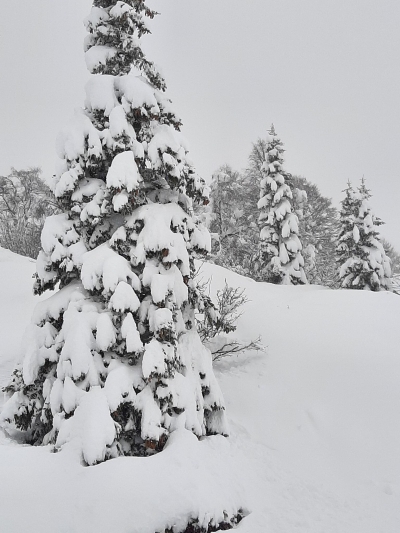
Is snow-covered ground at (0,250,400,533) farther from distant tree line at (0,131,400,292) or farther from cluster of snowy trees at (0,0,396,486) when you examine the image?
distant tree line at (0,131,400,292)

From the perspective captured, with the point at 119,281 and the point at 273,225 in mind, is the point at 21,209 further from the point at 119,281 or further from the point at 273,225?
the point at 119,281

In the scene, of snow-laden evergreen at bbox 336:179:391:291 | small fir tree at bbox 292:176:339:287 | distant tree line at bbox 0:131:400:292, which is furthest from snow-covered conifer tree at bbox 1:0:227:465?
small fir tree at bbox 292:176:339:287

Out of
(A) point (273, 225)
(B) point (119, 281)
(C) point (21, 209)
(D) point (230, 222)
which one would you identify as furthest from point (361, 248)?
(C) point (21, 209)

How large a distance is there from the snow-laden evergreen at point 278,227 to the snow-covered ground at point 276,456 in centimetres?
726

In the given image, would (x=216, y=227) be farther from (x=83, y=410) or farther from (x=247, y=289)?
(x=83, y=410)

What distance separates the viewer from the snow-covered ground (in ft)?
13.0

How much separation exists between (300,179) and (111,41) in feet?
74.2

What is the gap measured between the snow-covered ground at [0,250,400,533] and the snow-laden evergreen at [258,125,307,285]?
7262 mm

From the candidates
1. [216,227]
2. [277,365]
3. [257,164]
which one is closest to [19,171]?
[216,227]

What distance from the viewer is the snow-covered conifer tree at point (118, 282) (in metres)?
4.76

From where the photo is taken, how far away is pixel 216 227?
2333cm

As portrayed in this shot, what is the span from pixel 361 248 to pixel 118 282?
18036 millimetres

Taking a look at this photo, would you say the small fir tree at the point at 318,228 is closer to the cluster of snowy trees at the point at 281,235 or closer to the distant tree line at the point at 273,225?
the distant tree line at the point at 273,225

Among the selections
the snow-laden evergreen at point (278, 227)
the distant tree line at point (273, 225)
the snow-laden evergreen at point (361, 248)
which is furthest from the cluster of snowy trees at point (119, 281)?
the snow-laden evergreen at point (361, 248)
